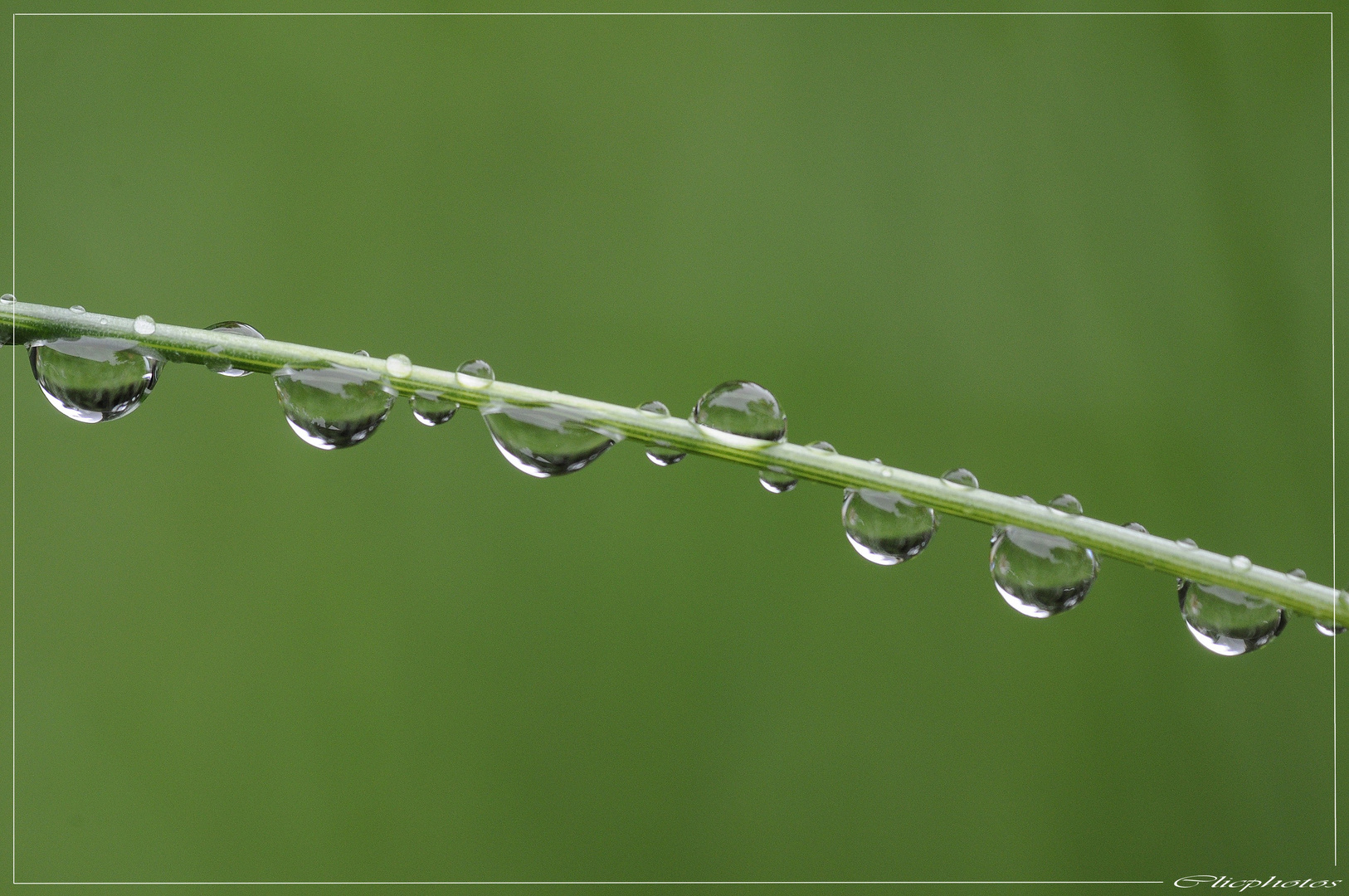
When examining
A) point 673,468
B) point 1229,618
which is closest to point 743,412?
point 1229,618

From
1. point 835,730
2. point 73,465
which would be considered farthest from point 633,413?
point 73,465

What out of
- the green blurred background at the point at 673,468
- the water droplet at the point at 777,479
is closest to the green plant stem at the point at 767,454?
the water droplet at the point at 777,479

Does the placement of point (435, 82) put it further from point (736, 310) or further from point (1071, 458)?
point (1071, 458)

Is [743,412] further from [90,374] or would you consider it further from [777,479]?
[90,374]

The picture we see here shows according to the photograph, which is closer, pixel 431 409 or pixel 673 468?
pixel 431 409

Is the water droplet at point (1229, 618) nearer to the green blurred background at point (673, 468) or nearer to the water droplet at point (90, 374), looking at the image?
the water droplet at point (90, 374)
